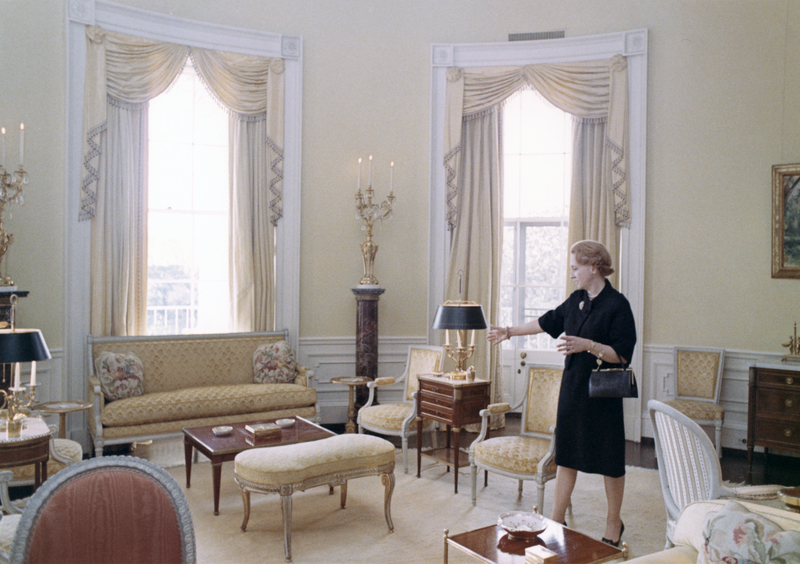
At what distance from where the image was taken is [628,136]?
21.1 ft

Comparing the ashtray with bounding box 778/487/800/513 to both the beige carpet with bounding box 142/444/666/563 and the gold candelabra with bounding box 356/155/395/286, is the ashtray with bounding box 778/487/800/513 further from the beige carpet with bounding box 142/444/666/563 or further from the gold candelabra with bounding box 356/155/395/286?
the gold candelabra with bounding box 356/155/395/286

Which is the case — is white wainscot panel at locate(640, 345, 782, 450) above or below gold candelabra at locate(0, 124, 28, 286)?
below

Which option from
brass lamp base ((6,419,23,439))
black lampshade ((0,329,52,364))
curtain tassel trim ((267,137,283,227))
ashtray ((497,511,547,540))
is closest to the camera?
ashtray ((497,511,547,540))

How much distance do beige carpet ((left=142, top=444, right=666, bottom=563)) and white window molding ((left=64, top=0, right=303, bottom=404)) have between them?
5.68 ft

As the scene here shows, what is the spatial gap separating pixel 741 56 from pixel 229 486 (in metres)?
5.96

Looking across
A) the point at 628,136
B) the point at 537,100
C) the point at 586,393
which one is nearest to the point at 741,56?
the point at 628,136

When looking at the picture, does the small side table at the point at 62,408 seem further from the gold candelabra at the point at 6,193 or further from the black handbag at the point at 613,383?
the black handbag at the point at 613,383

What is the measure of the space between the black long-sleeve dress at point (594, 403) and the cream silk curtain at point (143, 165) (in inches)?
151

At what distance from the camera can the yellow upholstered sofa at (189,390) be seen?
5.20 metres

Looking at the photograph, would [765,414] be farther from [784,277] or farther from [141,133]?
[141,133]

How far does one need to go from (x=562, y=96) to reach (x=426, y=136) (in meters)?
1.48

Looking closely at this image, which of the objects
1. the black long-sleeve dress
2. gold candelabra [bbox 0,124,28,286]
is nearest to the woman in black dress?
the black long-sleeve dress

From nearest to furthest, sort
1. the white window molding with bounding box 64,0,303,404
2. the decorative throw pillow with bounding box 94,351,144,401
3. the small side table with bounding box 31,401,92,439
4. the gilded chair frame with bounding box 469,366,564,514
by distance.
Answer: the gilded chair frame with bounding box 469,366,564,514, the small side table with bounding box 31,401,92,439, the decorative throw pillow with bounding box 94,351,144,401, the white window molding with bounding box 64,0,303,404

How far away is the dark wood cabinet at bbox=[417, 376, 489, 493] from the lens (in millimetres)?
4828
